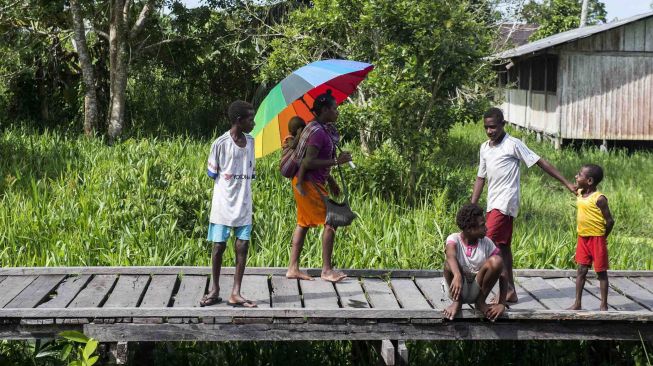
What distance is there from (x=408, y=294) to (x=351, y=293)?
0.41 metres

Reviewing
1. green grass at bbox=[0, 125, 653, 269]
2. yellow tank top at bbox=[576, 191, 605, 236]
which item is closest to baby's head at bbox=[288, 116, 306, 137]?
green grass at bbox=[0, 125, 653, 269]

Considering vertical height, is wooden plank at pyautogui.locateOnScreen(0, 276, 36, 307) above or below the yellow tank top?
below

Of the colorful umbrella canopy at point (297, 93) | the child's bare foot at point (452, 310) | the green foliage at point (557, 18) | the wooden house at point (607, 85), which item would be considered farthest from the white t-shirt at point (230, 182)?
the green foliage at point (557, 18)

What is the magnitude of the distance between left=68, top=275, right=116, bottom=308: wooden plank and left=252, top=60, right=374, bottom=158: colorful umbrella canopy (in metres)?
1.52

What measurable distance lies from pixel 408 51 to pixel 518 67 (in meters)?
16.1

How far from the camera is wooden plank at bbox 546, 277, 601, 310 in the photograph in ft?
19.9

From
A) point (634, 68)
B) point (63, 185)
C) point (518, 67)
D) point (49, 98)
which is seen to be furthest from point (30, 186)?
point (518, 67)

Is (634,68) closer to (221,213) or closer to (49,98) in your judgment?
(49,98)

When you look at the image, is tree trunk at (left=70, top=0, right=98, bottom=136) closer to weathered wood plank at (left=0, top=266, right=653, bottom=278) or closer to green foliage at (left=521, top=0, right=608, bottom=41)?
weathered wood plank at (left=0, top=266, right=653, bottom=278)

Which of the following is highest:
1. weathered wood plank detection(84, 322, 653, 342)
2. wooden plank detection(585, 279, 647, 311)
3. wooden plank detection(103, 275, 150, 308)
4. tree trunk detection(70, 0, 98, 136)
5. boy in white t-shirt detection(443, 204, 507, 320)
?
tree trunk detection(70, 0, 98, 136)

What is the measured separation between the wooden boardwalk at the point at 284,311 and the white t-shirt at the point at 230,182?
0.60 m

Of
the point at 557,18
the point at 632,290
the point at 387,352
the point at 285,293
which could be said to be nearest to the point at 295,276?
the point at 285,293

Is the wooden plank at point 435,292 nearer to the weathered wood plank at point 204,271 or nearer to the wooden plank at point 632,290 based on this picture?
the weathered wood plank at point 204,271

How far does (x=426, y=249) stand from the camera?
8.20 metres
